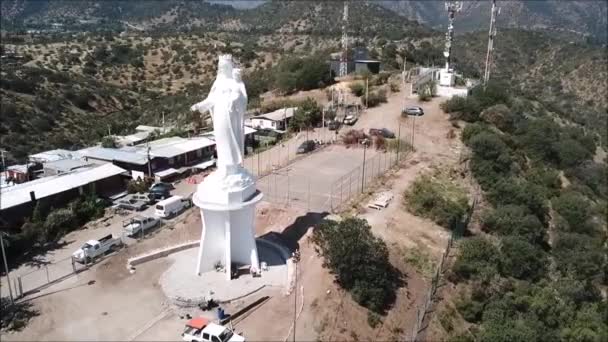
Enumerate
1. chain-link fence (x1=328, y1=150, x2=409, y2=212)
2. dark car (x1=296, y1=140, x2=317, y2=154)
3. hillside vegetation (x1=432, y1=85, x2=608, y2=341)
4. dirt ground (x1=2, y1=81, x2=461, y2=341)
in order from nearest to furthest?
dirt ground (x1=2, y1=81, x2=461, y2=341) → hillside vegetation (x1=432, y1=85, x2=608, y2=341) → chain-link fence (x1=328, y1=150, x2=409, y2=212) → dark car (x1=296, y1=140, x2=317, y2=154)

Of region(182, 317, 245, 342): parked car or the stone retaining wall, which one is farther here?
the stone retaining wall

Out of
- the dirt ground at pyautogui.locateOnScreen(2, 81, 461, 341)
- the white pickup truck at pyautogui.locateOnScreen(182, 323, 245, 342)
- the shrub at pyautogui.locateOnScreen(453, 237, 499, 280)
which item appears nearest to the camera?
the white pickup truck at pyautogui.locateOnScreen(182, 323, 245, 342)

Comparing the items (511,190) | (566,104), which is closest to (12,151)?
(511,190)

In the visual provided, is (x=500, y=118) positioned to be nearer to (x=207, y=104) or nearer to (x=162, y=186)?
(x=162, y=186)

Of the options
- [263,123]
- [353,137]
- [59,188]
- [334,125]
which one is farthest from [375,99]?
[59,188]

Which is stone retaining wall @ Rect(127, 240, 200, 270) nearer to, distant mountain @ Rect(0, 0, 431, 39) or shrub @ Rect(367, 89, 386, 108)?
shrub @ Rect(367, 89, 386, 108)

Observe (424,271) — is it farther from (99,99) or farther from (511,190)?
(99,99)

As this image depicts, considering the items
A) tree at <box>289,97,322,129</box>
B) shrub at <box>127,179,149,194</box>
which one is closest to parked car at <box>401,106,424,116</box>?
tree at <box>289,97,322,129</box>
